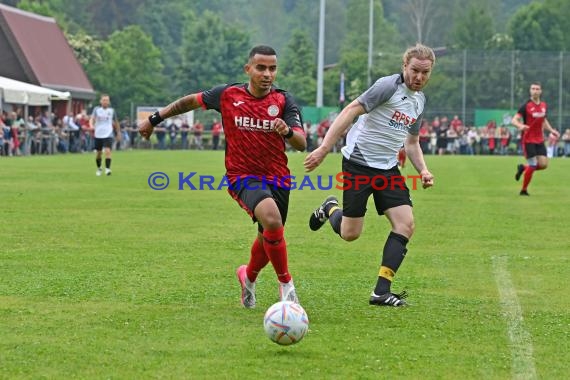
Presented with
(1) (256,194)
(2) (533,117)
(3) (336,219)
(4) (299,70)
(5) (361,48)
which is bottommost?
(3) (336,219)

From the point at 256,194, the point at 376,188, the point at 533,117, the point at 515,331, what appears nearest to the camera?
the point at 515,331

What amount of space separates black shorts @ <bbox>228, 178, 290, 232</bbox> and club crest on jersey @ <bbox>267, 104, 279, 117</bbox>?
0.50m

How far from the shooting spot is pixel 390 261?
9.20 meters

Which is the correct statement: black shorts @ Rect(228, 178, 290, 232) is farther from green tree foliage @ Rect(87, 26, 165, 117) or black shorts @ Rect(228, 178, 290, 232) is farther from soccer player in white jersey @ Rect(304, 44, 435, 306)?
green tree foliage @ Rect(87, 26, 165, 117)

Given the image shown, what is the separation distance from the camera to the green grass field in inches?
265

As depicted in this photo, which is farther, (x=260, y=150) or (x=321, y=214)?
(x=321, y=214)

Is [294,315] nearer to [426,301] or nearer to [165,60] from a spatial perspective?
[426,301]

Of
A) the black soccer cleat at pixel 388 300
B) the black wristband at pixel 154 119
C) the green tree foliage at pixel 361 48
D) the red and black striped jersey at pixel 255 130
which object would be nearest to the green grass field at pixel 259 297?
the black soccer cleat at pixel 388 300

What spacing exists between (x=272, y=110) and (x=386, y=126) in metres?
1.21

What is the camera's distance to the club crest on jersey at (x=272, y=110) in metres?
8.72

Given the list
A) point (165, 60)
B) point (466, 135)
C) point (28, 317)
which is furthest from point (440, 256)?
point (165, 60)

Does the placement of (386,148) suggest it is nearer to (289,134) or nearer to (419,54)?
(419,54)

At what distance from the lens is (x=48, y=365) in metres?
6.60

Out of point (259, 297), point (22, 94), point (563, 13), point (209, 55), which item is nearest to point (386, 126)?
point (259, 297)
